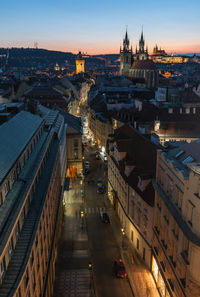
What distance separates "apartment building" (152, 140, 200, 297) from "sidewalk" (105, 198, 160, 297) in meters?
1.21

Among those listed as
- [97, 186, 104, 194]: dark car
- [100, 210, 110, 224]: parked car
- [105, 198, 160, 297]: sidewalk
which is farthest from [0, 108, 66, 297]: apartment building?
[97, 186, 104, 194]: dark car

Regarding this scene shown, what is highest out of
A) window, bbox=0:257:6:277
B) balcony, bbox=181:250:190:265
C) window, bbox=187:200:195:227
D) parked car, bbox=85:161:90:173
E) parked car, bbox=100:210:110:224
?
window, bbox=187:200:195:227

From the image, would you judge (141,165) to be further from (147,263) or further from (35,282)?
(35,282)

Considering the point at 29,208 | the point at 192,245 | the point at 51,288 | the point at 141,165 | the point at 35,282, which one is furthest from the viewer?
the point at 141,165

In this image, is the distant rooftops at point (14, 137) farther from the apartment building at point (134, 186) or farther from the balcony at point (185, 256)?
the balcony at point (185, 256)

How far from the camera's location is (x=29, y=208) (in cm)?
3167

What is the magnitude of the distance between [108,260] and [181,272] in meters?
16.9

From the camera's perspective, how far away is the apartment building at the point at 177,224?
26719 mm

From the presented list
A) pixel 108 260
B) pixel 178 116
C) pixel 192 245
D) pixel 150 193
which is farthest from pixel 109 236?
pixel 178 116

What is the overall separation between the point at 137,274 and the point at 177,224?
15.2 meters

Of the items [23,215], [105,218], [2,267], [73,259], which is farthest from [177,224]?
[105,218]

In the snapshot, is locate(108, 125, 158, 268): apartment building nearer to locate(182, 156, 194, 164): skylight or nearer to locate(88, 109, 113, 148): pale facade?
locate(182, 156, 194, 164): skylight

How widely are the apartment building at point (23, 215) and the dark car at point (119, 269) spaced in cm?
917

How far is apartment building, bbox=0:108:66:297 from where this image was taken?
72.8 ft
